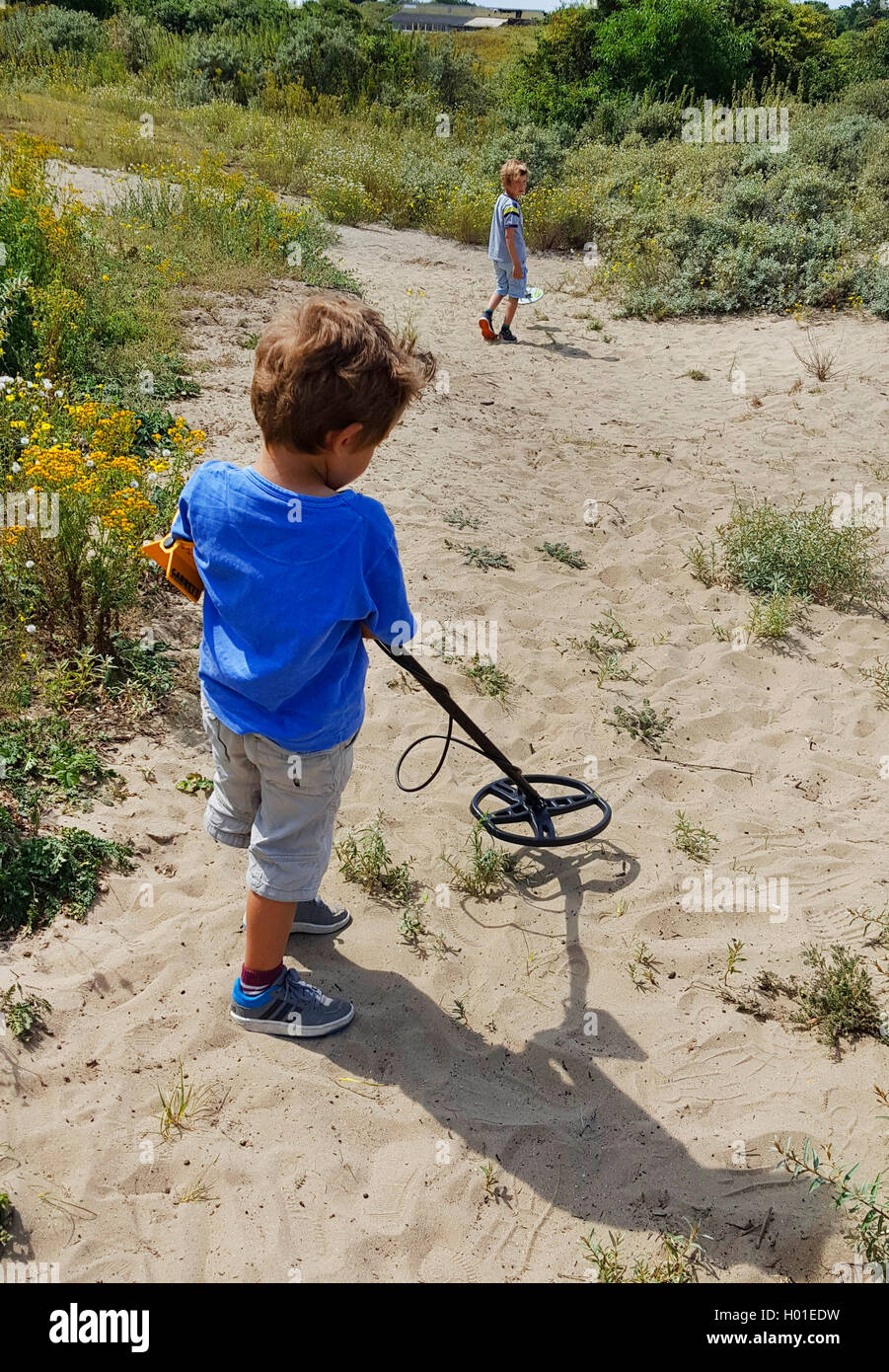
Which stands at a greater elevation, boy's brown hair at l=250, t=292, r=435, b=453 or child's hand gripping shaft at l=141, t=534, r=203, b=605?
boy's brown hair at l=250, t=292, r=435, b=453

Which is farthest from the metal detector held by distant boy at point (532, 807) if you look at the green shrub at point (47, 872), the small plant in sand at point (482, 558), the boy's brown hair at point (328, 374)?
the small plant in sand at point (482, 558)

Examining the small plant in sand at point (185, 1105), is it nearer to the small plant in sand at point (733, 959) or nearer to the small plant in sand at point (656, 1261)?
the small plant in sand at point (656, 1261)

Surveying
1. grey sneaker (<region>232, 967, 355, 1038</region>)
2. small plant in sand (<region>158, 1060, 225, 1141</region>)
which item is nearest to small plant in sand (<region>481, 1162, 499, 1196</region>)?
grey sneaker (<region>232, 967, 355, 1038</region>)

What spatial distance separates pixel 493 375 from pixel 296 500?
6.83m

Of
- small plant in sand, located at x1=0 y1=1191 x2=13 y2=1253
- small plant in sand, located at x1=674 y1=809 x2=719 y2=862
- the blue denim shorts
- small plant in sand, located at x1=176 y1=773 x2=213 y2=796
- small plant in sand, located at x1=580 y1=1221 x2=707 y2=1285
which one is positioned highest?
the blue denim shorts

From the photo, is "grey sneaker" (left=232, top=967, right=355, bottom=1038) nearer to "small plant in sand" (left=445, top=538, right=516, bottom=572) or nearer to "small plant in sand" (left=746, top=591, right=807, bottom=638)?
"small plant in sand" (left=445, top=538, right=516, bottom=572)

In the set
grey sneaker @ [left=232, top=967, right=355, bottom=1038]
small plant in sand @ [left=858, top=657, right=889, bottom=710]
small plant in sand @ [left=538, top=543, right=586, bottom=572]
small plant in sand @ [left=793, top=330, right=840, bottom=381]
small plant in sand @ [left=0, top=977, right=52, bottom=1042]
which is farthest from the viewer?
small plant in sand @ [left=793, top=330, right=840, bottom=381]

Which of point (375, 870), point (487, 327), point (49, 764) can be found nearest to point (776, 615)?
point (375, 870)

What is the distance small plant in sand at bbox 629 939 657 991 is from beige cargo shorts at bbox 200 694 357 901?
1.29 metres

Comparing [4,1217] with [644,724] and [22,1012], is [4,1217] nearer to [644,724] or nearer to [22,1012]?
[22,1012]

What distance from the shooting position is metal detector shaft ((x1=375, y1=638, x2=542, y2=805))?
247cm

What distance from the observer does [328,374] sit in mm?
2092

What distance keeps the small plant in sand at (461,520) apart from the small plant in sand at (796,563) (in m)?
1.32
